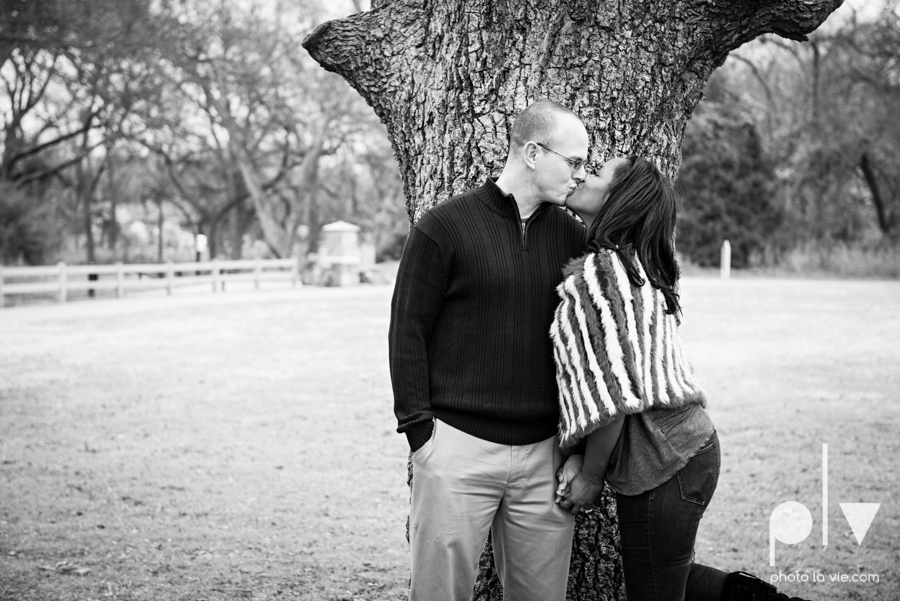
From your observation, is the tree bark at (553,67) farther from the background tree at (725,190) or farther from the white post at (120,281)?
the background tree at (725,190)

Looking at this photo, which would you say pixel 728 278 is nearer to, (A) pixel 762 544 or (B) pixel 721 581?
(A) pixel 762 544

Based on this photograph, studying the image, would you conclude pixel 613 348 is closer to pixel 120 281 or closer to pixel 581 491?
pixel 581 491

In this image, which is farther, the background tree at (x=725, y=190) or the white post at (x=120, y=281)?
the background tree at (x=725, y=190)

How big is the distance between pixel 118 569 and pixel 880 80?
27.8m

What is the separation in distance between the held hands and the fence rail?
1766cm

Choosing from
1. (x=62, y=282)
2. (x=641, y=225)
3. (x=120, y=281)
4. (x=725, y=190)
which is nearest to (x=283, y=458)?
(x=641, y=225)

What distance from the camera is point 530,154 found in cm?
264

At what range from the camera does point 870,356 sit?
11.4m

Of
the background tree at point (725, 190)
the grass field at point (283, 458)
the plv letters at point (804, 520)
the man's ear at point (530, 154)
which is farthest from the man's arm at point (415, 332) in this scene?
the background tree at point (725, 190)

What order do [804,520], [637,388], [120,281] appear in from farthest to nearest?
1. [120,281]
2. [804,520]
3. [637,388]

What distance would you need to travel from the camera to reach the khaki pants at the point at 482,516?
2.56 metres

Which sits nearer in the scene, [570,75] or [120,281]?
[570,75]

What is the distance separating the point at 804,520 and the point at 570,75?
3.51 m

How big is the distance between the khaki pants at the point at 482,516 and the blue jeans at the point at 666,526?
0.24m
